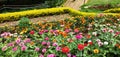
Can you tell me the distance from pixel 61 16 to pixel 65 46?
38.9 ft

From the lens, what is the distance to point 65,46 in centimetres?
539

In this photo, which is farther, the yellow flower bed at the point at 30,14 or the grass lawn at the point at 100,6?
the grass lawn at the point at 100,6

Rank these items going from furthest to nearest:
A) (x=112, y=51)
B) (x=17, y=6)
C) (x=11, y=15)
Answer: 1. (x=17, y=6)
2. (x=11, y=15)
3. (x=112, y=51)

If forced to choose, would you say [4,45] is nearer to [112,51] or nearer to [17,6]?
[112,51]

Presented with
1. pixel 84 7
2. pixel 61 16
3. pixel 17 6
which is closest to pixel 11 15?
pixel 61 16

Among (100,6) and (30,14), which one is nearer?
(30,14)

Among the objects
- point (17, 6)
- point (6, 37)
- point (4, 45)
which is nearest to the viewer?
point (4, 45)

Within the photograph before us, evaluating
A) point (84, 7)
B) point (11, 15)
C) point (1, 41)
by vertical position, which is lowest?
point (84, 7)

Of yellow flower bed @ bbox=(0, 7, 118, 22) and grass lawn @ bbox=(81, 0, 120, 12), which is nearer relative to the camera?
yellow flower bed @ bbox=(0, 7, 118, 22)

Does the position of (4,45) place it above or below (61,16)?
above

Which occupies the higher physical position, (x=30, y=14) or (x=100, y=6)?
(x=30, y=14)

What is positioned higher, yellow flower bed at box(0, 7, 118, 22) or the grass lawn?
yellow flower bed at box(0, 7, 118, 22)

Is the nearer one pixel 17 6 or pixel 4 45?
pixel 4 45

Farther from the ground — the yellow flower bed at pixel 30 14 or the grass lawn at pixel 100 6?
the yellow flower bed at pixel 30 14
